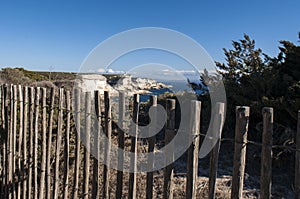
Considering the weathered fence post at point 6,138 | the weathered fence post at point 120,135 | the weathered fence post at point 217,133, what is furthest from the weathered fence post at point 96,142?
the weathered fence post at point 6,138

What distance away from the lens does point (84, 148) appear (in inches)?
99.2

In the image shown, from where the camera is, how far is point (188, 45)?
A: 329 centimetres

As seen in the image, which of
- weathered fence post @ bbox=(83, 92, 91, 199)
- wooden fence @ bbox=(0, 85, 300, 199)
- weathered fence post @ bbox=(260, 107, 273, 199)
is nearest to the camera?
weathered fence post @ bbox=(260, 107, 273, 199)

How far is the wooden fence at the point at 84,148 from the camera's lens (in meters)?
1.60

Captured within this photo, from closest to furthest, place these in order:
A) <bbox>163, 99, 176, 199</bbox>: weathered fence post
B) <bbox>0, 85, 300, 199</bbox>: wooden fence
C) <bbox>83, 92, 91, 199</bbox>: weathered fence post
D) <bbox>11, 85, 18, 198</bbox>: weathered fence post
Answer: <bbox>0, 85, 300, 199</bbox>: wooden fence
<bbox>163, 99, 176, 199</bbox>: weathered fence post
<bbox>83, 92, 91, 199</bbox>: weathered fence post
<bbox>11, 85, 18, 198</bbox>: weathered fence post

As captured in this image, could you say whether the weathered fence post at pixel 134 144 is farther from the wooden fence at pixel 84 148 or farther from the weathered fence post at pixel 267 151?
the weathered fence post at pixel 267 151

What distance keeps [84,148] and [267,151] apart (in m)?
1.67

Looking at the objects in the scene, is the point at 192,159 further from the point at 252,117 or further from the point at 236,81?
the point at 236,81

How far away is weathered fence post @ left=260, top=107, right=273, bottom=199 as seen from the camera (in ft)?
4.88

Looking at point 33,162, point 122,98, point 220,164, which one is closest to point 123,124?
point 122,98

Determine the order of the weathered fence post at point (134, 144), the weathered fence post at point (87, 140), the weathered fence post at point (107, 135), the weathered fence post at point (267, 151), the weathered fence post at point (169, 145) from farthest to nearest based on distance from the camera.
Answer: the weathered fence post at point (87, 140) < the weathered fence post at point (107, 135) < the weathered fence post at point (134, 144) < the weathered fence post at point (169, 145) < the weathered fence post at point (267, 151)

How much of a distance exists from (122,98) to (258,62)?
17.3 ft

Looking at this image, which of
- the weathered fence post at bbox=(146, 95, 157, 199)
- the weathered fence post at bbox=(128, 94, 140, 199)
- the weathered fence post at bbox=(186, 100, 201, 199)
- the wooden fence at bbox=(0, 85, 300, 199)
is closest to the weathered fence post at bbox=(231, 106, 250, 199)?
the wooden fence at bbox=(0, 85, 300, 199)

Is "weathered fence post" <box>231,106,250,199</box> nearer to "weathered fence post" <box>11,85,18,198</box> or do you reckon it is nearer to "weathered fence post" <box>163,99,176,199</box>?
"weathered fence post" <box>163,99,176,199</box>
